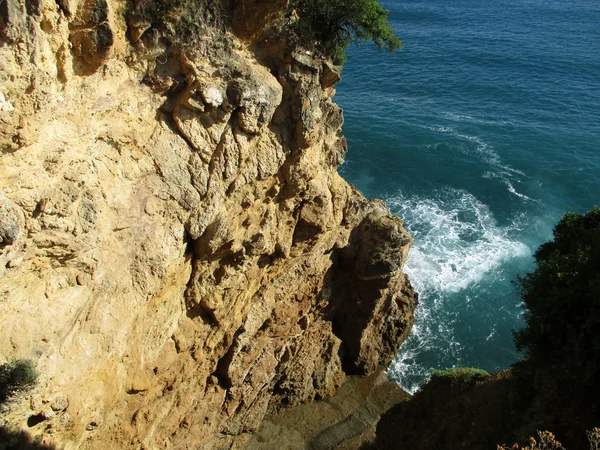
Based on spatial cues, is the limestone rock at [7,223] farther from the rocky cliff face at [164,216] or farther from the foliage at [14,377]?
the foliage at [14,377]

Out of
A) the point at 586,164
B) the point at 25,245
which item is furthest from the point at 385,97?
the point at 25,245

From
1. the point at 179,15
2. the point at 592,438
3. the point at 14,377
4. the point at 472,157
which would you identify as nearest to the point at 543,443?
the point at 592,438

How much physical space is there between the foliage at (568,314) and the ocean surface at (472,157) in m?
15.8

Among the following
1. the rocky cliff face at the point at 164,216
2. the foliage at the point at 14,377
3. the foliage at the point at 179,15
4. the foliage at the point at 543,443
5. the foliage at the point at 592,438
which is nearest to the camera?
the foliage at the point at 543,443

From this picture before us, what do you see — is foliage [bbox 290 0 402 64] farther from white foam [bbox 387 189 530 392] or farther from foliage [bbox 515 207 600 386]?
white foam [bbox 387 189 530 392]

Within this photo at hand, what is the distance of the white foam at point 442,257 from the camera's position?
35531mm

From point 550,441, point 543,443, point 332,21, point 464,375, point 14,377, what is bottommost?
point 464,375

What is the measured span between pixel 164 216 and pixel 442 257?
28.9 metres

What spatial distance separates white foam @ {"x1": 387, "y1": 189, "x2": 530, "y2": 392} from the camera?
35531mm

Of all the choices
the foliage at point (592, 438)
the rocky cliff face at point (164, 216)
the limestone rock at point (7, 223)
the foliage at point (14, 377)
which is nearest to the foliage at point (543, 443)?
the foliage at point (592, 438)

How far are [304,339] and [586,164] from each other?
36441 millimetres

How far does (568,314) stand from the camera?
17.6 meters

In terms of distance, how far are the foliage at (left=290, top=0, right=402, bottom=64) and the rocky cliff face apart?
1.31 metres

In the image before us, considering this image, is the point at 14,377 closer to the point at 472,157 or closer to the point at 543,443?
the point at 543,443
